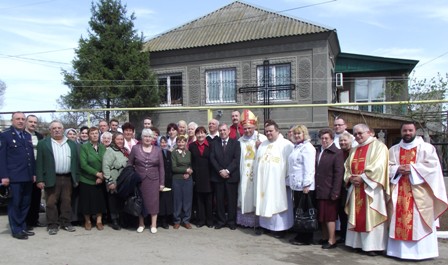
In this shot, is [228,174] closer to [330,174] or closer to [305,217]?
[305,217]

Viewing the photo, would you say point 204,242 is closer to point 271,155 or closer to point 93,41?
point 271,155

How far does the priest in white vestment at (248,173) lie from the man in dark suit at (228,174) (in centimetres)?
10

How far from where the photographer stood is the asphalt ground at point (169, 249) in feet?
17.4

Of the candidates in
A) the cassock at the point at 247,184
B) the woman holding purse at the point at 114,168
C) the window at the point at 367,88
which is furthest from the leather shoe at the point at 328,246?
the window at the point at 367,88

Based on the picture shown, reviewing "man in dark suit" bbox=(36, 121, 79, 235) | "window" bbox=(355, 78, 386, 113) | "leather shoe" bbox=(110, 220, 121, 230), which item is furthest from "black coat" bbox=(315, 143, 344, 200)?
"window" bbox=(355, 78, 386, 113)

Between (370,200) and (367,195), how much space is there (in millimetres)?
74

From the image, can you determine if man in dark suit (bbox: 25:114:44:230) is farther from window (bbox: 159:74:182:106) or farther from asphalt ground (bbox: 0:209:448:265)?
window (bbox: 159:74:182:106)

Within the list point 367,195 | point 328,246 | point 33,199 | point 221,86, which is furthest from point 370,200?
point 221,86

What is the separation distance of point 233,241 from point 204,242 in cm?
45

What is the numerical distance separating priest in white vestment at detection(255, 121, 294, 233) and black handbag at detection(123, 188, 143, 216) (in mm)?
1876

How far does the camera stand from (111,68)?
1620 centimetres

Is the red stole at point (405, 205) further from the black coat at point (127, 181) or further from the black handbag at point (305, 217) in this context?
the black coat at point (127, 181)

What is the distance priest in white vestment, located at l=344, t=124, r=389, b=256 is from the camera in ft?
18.0

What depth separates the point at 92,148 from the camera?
684 centimetres
